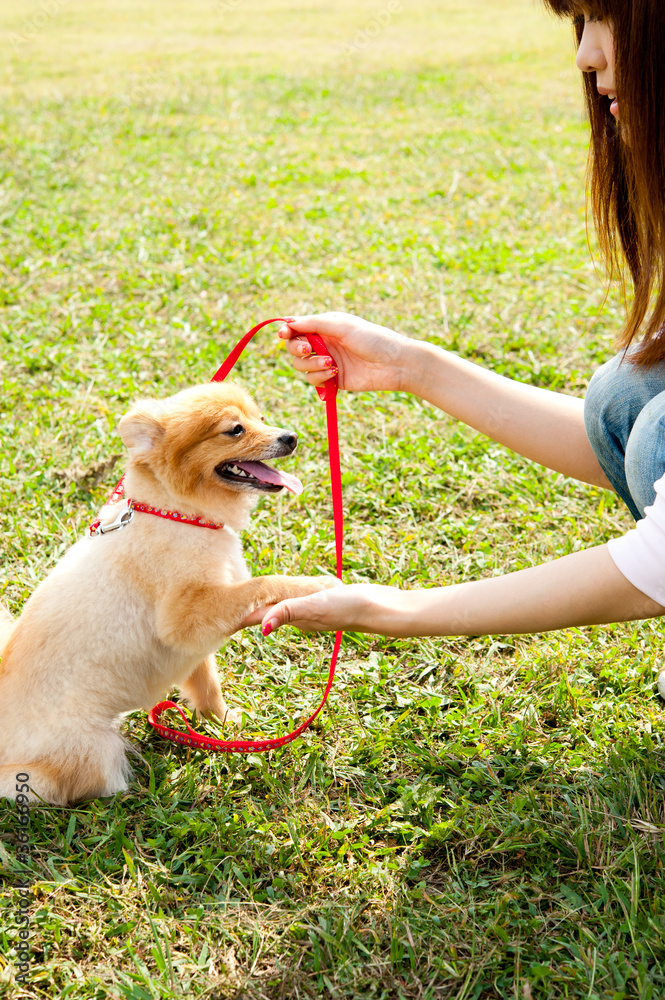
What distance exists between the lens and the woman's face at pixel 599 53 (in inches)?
80.8

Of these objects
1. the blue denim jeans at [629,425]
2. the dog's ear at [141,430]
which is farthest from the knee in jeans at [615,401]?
the dog's ear at [141,430]

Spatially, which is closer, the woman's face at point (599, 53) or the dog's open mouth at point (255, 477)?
the woman's face at point (599, 53)

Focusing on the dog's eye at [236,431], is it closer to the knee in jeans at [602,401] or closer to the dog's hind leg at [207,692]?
the dog's hind leg at [207,692]

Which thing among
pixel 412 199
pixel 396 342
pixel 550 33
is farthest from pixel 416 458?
pixel 550 33

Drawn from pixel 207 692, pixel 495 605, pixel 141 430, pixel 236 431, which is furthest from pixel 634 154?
pixel 207 692

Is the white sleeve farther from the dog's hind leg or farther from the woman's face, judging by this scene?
the dog's hind leg

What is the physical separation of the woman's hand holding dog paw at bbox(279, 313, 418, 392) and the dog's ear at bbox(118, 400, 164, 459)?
1.65ft

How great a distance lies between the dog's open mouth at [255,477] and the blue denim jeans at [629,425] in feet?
3.19

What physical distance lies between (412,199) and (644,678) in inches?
227

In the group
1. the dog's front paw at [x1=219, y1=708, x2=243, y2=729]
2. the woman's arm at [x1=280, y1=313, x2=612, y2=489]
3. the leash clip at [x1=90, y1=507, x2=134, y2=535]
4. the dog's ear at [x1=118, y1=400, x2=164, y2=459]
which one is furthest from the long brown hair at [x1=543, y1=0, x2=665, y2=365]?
the dog's front paw at [x1=219, y1=708, x2=243, y2=729]

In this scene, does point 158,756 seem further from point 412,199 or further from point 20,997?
point 412,199

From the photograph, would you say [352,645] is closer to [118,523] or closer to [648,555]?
[118,523]

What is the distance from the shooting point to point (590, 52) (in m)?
2.12

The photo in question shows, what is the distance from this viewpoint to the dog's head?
2430 millimetres
